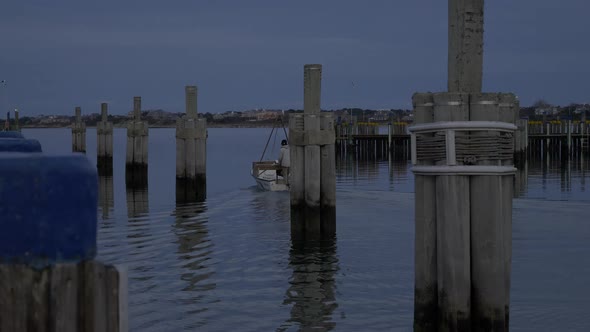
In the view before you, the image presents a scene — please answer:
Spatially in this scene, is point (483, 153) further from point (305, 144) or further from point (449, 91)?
point (305, 144)

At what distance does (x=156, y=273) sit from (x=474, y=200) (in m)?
8.70

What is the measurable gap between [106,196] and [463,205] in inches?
1039

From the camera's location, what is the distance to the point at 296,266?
49.0 ft

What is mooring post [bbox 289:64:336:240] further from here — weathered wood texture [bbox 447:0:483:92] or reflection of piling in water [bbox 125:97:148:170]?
reflection of piling in water [bbox 125:97:148:170]

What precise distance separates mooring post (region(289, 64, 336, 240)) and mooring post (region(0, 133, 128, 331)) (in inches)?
538

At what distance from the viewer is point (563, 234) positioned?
63.5 ft

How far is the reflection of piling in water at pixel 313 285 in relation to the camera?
35.8ft

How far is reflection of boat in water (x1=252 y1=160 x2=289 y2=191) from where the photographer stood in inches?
1198

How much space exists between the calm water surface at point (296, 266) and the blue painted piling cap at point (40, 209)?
7.75 m

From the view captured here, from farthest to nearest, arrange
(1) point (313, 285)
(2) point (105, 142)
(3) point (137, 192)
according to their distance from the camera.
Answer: (2) point (105, 142) → (3) point (137, 192) → (1) point (313, 285)

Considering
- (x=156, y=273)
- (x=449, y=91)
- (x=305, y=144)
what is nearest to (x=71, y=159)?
(x=449, y=91)

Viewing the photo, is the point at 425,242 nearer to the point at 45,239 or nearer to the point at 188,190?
the point at 45,239

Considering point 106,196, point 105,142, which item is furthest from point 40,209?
point 105,142

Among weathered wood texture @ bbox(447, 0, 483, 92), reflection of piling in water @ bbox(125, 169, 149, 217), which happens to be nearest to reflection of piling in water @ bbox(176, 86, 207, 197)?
reflection of piling in water @ bbox(125, 169, 149, 217)
